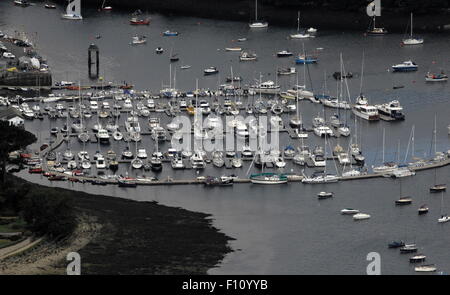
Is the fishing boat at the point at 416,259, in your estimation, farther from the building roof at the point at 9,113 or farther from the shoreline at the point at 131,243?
the building roof at the point at 9,113

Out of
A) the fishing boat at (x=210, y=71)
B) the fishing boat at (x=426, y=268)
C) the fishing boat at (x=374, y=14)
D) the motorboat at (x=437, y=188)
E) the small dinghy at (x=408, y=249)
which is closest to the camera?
the fishing boat at (x=426, y=268)

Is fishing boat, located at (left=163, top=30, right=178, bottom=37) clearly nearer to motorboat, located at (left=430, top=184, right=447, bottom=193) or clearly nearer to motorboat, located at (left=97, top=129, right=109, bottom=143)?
motorboat, located at (left=97, top=129, right=109, bottom=143)

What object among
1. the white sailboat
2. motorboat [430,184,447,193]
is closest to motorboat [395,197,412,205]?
motorboat [430,184,447,193]

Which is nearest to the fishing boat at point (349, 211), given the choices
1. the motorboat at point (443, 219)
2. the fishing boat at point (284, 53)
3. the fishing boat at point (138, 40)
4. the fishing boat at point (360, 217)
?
the fishing boat at point (360, 217)

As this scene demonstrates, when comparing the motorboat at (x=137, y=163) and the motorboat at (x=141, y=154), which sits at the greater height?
the motorboat at (x=141, y=154)
